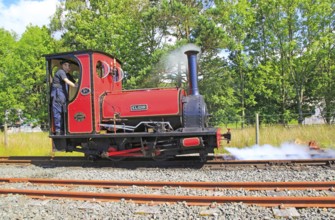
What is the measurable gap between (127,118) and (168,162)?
59.9 inches

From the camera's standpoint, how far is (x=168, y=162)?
7.99 meters

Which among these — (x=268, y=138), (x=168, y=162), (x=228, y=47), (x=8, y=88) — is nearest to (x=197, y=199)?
(x=168, y=162)

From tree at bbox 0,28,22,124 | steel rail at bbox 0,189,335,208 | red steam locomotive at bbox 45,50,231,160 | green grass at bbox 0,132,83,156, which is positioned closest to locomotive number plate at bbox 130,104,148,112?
red steam locomotive at bbox 45,50,231,160

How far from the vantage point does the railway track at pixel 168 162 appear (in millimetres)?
7324

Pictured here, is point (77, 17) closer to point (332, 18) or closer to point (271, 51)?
point (271, 51)

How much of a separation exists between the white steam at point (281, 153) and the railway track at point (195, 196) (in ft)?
9.94

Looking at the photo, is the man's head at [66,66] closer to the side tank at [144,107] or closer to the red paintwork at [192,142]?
the side tank at [144,107]

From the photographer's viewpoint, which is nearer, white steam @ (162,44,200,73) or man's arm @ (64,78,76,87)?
man's arm @ (64,78,76,87)

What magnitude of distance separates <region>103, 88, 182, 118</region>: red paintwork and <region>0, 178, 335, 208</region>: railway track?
2.28m

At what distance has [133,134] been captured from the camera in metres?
7.65

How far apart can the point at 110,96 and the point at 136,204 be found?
3938mm

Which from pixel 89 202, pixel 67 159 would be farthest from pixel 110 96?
pixel 89 202

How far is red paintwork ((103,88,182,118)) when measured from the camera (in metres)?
7.77

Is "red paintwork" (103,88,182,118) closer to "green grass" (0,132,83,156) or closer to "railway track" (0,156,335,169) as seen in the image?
"railway track" (0,156,335,169)
